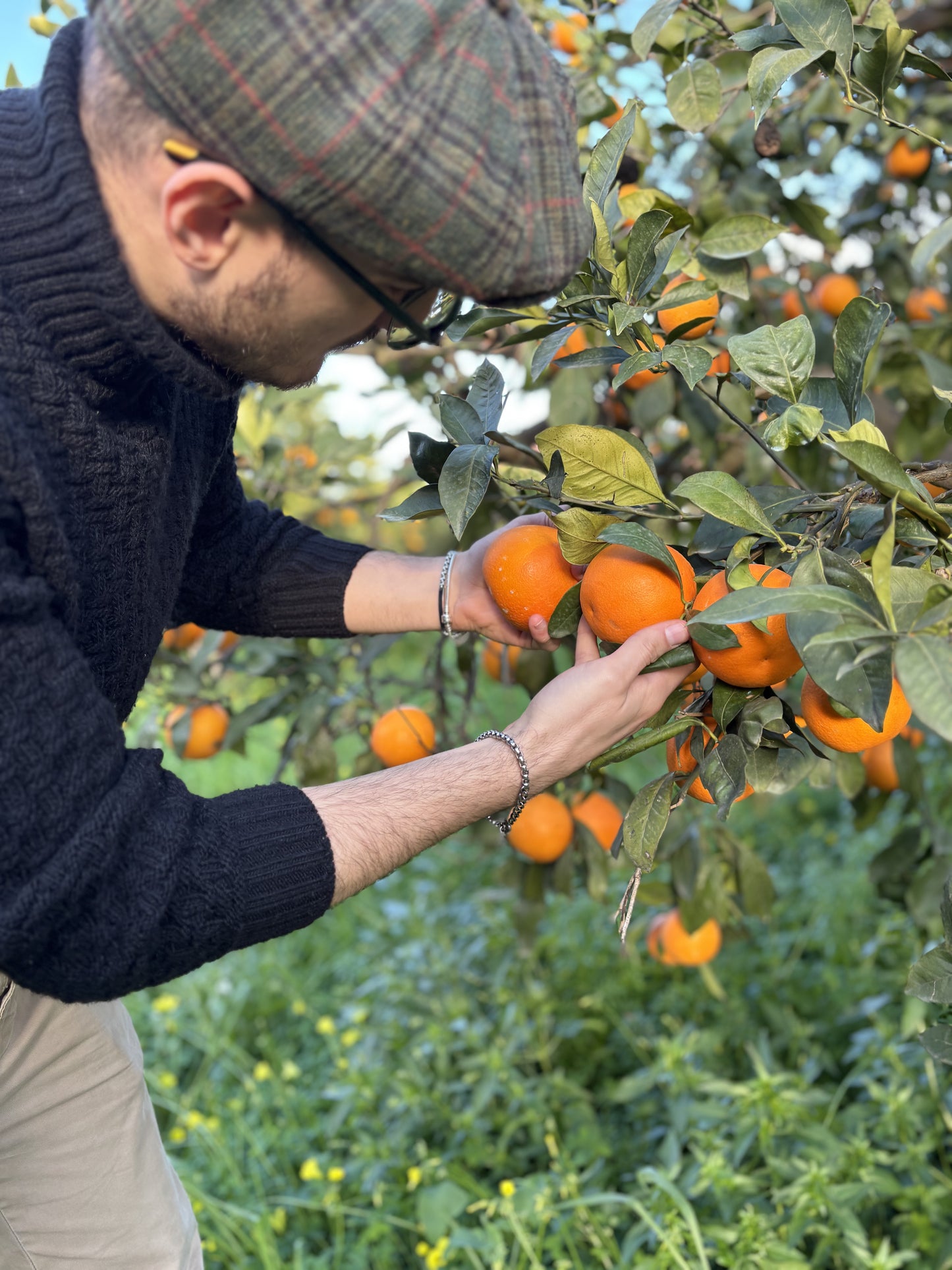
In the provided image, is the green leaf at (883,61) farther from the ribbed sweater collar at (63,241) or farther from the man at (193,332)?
the ribbed sweater collar at (63,241)

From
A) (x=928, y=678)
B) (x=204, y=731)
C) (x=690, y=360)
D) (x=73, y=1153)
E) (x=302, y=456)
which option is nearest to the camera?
(x=928, y=678)

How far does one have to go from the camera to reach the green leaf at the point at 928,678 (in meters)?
0.67

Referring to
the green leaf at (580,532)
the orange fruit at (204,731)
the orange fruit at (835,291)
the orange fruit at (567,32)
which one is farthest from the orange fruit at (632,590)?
the orange fruit at (835,291)

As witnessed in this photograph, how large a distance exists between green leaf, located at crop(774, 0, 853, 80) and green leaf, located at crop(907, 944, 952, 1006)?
83 cm

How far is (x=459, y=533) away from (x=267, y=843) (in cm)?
32

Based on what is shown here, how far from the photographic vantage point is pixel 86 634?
104cm

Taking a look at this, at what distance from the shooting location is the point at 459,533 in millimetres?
1007

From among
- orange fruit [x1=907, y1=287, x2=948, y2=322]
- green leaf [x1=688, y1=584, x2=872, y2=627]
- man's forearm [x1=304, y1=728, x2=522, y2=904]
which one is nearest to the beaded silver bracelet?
man's forearm [x1=304, y1=728, x2=522, y2=904]

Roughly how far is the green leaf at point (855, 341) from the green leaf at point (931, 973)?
474 mm

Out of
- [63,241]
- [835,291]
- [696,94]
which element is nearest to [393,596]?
[63,241]

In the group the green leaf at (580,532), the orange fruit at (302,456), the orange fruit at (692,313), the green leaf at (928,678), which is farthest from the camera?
the orange fruit at (302,456)

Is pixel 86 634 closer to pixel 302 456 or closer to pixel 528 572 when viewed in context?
pixel 528 572

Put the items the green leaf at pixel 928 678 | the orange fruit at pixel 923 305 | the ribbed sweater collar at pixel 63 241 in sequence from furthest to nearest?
1. the orange fruit at pixel 923 305
2. the ribbed sweater collar at pixel 63 241
3. the green leaf at pixel 928 678

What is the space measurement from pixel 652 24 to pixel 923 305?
1178 millimetres
